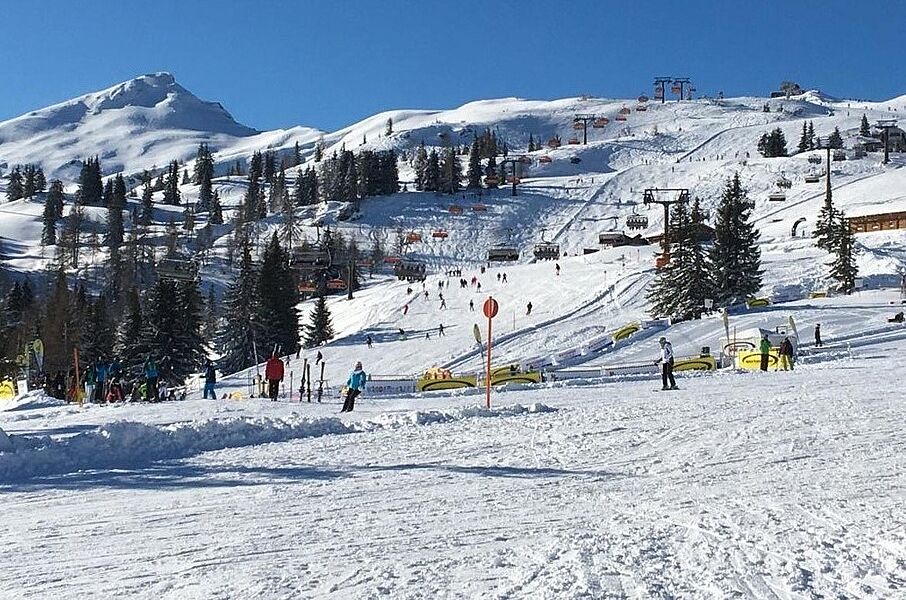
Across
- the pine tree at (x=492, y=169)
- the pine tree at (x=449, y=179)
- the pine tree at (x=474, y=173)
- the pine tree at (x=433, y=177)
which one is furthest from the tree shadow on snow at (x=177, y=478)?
the pine tree at (x=492, y=169)

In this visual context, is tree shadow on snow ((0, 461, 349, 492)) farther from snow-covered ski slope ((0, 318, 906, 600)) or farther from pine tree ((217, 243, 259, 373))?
pine tree ((217, 243, 259, 373))

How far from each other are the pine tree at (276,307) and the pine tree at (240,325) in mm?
488

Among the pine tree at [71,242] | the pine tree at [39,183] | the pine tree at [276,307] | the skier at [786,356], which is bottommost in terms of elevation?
the skier at [786,356]

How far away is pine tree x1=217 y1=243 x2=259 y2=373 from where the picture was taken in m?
52.8

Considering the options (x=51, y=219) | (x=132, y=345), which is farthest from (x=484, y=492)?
(x=51, y=219)

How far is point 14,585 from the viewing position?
18.2 feet

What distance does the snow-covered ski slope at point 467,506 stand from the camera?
18.5 feet

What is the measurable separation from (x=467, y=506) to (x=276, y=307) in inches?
1925

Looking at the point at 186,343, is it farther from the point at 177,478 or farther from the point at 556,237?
the point at 556,237

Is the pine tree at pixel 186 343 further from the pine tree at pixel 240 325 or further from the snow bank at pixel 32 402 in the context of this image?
the snow bank at pixel 32 402

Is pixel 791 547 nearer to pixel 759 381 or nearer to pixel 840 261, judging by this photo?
pixel 759 381

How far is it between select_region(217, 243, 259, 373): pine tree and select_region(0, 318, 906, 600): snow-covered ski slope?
38491 millimetres

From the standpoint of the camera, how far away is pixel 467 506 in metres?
7.84

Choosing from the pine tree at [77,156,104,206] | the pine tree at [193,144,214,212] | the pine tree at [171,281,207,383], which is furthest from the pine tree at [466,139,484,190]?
the pine tree at [171,281,207,383]
